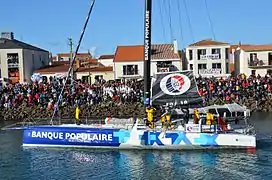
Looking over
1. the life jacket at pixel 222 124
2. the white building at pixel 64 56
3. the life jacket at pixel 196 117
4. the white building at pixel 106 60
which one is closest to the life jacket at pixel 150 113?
the life jacket at pixel 196 117

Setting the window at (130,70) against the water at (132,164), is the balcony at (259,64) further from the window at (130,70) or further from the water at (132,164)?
the water at (132,164)

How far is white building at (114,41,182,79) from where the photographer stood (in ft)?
242

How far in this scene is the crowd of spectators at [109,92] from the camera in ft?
176

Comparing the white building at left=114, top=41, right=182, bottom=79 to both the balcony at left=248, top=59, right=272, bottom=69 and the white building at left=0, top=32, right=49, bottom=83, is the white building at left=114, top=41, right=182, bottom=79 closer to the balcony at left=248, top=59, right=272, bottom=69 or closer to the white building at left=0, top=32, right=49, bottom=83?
the balcony at left=248, top=59, right=272, bottom=69

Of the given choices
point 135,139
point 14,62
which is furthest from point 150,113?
point 14,62

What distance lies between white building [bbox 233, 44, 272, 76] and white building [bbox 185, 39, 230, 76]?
3047 millimetres

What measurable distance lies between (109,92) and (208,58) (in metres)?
25.8

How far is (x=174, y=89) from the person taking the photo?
29516 mm

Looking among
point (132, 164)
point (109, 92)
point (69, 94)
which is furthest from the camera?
point (109, 92)

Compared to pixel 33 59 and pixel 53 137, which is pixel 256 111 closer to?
pixel 53 137

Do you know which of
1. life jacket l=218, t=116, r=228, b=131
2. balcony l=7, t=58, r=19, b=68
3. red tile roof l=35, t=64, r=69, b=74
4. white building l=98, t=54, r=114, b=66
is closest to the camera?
life jacket l=218, t=116, r=228, b=131

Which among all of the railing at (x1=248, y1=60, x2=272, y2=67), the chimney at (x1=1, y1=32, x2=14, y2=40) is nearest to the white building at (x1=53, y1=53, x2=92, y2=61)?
the chimney at (x1=1, y1=32, x2=14, y2=40)

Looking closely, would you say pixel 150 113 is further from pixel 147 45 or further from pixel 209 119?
pixel 147 45

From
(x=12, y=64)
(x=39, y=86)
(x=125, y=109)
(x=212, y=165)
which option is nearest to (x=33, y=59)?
(x=12, y=64)
